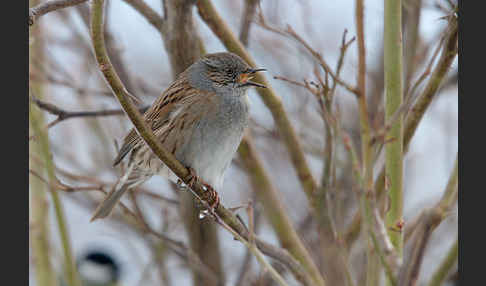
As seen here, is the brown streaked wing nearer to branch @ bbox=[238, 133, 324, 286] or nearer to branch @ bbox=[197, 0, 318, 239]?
branch @ bbox=[197, 0, 318, 239]

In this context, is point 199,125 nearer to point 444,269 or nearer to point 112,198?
point 112,198

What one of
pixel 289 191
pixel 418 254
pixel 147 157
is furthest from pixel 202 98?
pixel 289 191

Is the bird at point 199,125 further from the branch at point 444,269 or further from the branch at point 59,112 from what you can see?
the branch at point 444,269

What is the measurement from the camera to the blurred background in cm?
382

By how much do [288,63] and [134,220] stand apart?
2.83m

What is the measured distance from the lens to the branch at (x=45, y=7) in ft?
6.14

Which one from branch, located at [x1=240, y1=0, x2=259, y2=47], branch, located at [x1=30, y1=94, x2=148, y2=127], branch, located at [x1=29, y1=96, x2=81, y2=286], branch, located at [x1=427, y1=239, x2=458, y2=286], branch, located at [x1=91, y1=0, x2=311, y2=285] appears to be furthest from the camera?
branch, located at [x1=240, y1=0, x2=259, y2=47]

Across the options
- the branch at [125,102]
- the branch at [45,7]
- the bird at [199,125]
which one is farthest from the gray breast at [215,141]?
the branch at [45,7]

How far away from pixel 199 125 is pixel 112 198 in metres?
0.62

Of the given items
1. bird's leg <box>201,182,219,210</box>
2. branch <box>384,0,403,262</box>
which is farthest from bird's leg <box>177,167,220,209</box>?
branch <box>384,0,403,262</box>

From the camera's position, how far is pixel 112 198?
3.16m

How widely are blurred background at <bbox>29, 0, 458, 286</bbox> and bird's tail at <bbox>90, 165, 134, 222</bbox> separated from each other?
0.66ft

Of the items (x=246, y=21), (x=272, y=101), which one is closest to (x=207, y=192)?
(x=272, y=101)

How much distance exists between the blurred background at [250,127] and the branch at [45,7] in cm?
113
